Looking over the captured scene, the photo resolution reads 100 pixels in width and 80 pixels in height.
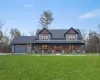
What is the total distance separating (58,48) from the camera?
175 feet

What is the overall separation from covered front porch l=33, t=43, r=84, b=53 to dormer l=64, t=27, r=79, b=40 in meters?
2.19

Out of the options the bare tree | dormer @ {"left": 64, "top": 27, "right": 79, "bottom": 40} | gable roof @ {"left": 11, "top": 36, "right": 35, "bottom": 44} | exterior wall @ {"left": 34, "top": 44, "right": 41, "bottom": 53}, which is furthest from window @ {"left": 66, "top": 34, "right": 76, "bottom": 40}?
the bare tree

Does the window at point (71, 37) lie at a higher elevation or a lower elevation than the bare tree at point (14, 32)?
lower

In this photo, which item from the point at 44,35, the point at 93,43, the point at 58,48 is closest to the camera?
the point at 58,48

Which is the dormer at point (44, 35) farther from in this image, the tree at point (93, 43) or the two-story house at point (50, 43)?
the tree at point (93, 43)

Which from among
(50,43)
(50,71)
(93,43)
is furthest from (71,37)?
(50,71)

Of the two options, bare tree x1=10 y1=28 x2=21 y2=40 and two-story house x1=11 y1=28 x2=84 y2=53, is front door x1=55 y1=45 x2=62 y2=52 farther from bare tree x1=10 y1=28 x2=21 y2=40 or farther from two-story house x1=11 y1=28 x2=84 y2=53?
bare tree x1=10 y1=28 x2=21 y2=40

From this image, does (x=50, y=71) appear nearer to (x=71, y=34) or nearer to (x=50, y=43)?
(x=50, y=43)

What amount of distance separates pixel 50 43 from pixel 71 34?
5.64 metres

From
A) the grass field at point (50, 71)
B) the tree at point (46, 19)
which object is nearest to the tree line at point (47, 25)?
the tree at point (46, 19)

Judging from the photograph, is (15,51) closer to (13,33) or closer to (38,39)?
(38,39)

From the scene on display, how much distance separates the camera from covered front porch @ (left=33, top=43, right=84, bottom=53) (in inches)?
2071

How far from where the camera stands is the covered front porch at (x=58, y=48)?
173ft

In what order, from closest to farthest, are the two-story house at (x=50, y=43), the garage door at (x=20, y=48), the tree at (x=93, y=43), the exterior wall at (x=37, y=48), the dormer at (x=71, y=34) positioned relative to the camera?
the two-story house at (x=50, y=43) → the exterior wall at (x=37, y=48) → the dormer at (x=71, y=34) → the garage door at (x=20, y=48) → the tree at (x=93, y=43)
